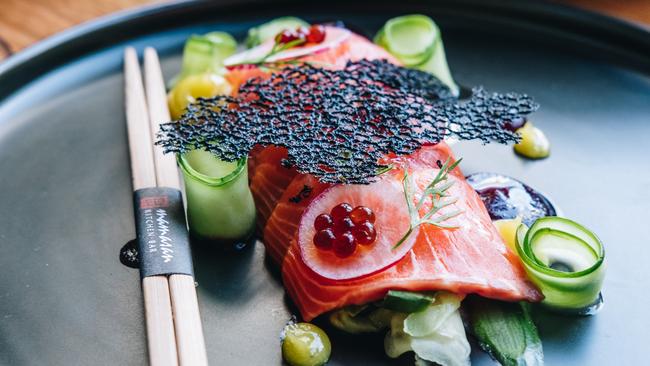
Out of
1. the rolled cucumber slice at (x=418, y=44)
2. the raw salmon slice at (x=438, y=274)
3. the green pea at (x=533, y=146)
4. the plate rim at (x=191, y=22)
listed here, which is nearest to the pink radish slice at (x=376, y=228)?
the raw salmon slice at (x=438, y=274)

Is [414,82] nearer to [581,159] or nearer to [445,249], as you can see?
[581,159]

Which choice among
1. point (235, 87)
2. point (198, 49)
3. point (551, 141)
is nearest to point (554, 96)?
point (551, 141)

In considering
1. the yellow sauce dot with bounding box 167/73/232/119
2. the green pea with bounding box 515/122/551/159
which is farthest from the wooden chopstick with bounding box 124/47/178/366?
the green pea with bounding box 515/122/551/159

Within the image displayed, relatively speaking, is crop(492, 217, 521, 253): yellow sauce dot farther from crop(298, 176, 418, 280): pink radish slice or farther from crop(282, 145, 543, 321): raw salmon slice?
crop(298, 176, 418, 280): pink radish slice

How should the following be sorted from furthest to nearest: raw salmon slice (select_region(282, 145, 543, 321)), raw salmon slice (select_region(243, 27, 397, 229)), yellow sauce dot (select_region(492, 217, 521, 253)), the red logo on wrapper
→ raw salmon slice (select_region(243, 27, 397, 229))
the red logo on wrapper
yellow sauce dot (select_region(492, 217, 521, 253))
raw salmon slice (select_region(282, 145, 543, 321))

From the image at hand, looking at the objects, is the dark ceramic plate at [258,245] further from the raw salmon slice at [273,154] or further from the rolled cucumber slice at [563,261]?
the raw salmon slice at [273,154]

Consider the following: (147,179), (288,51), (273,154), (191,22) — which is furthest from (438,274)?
(191,22)

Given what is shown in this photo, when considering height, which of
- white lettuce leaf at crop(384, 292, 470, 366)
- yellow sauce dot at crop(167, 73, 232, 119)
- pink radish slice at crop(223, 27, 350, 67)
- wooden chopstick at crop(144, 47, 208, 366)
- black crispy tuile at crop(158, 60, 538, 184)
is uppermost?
pink radish slice at crop(223, 27, 350, 67)

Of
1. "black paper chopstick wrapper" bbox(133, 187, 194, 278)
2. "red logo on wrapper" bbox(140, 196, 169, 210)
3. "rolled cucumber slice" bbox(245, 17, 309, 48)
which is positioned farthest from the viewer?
"rolled cucumber slice" bbox(245, 17, 309, 48)

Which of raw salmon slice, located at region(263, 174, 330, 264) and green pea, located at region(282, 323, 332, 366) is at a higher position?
raw salmon slice, located at region(263, 174, 330, 264)
